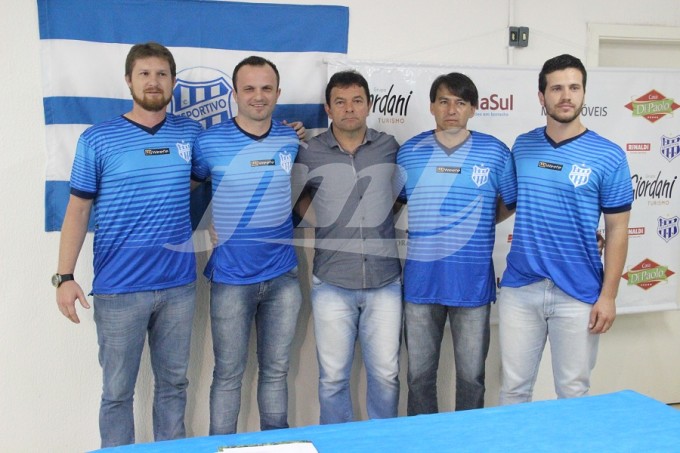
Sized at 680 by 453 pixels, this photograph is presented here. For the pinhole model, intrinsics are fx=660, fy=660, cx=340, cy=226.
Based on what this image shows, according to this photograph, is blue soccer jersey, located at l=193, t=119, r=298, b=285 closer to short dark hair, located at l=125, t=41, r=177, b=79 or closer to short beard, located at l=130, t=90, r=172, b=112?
short beard, located at l=130, t=90, r=172, b=112

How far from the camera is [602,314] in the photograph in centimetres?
243

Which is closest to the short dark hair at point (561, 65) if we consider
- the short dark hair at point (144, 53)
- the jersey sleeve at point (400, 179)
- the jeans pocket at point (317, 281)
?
the jersey sleeve at point (400, 179)

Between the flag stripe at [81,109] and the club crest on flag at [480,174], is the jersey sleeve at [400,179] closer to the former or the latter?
the club crest on flag at [480,174]

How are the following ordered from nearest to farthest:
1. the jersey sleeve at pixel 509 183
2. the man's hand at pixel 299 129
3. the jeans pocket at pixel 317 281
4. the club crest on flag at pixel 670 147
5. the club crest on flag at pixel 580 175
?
1. the club crest on flag at pixel 580 175
2. the jersey sleeve at pixel 509 183
3. the jeans pocket at pixel 317 281
4. the man's hand at pixel 299 129
5. the club crest on flag at pixel 670 147

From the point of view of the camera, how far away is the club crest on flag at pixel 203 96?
9.57 ft

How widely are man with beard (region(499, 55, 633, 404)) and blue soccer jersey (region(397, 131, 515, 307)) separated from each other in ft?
0.47

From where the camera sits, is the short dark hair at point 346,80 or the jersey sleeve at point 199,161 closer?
the jersey sleeve at point 199,161

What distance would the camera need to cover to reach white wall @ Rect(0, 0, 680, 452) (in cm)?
279

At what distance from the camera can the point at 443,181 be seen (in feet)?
8.63

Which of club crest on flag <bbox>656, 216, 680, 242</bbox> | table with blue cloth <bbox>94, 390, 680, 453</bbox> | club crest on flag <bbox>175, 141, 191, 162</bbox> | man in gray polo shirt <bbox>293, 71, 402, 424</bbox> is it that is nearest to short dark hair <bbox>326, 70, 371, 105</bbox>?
man in gray polo shirt <bbox>293, 71, 402, 424</bbox>

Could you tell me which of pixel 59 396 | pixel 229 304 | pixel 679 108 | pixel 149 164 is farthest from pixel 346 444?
pixel 679 108

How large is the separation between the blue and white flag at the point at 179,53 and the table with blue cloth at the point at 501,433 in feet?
5.57

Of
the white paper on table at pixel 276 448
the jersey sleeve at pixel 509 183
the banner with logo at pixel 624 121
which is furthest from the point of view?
the banner with logo at pixel 624 121

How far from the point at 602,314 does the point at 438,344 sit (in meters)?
0.67
